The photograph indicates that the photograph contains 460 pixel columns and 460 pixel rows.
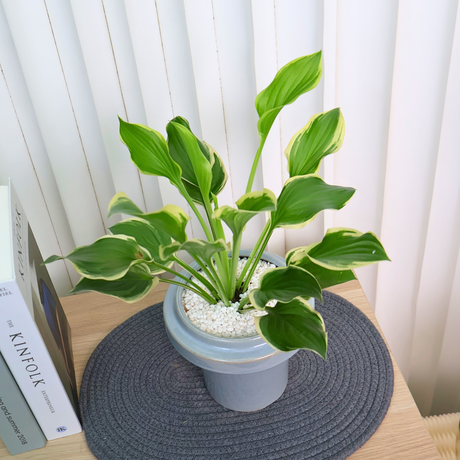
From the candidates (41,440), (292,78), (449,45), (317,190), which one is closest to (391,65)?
(449,45)

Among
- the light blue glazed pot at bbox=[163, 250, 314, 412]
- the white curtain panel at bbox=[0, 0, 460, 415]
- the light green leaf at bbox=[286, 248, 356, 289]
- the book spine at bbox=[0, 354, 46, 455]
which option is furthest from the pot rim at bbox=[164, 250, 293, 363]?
the white curtain panel at bbox=[0, 0, 460, 415]

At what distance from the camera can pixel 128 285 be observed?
0.61 metres

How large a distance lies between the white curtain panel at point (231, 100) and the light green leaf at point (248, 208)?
35 cm

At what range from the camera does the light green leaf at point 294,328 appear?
0.49 metres

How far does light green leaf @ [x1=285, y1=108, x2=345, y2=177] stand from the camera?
61 cm

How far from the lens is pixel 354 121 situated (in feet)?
2.72

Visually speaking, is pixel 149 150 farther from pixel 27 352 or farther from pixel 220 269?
pixel 27 352

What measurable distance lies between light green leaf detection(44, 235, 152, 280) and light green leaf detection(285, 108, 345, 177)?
0.83ft

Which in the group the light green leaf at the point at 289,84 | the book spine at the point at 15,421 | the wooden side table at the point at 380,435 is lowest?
the wooden side table at the point at 380,435

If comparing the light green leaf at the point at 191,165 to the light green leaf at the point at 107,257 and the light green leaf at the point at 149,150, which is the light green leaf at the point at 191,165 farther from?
the light green leaf at the point at 107,257

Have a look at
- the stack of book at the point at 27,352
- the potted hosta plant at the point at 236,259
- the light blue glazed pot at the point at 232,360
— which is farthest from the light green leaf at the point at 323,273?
the stack of book at the point at 27,352

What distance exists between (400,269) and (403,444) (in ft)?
1.57

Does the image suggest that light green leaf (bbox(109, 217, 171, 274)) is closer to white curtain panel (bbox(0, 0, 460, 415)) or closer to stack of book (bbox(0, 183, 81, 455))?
stack of book (bbox(0, 183, 81, 455))

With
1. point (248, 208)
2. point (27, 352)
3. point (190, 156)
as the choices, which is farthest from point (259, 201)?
point (27, 352)
